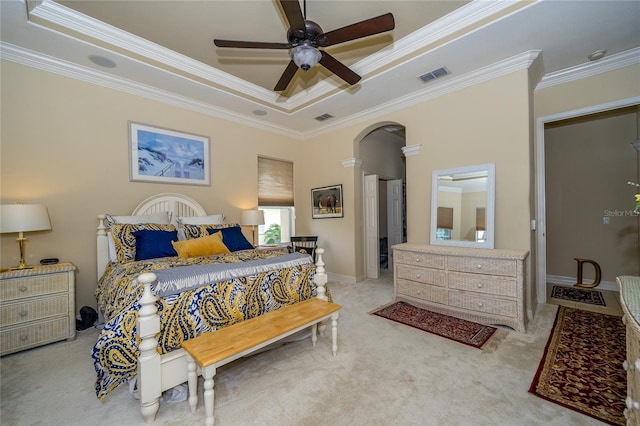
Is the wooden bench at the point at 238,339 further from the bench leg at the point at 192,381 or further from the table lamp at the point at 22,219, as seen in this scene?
the table lamp at the point at 22,219

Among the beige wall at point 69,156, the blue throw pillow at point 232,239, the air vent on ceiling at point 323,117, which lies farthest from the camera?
the air vent on ceiling at point 323,117

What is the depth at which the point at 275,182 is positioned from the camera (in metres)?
5.09

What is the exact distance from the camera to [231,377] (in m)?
2.00

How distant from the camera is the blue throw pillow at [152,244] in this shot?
2.75 m

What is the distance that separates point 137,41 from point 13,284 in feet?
8.71

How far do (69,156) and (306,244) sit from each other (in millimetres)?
3432

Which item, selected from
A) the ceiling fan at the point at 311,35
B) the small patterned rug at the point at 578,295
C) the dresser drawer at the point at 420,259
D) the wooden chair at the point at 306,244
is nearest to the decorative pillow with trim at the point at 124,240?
the ceiling fan at the point at 311,35

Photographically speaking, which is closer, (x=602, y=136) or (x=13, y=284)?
(x=13, y=284)

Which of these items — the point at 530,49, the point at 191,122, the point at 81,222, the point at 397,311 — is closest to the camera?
the point at 530,49

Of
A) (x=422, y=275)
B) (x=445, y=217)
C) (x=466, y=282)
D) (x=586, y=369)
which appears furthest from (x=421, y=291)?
(x=586, y=369)

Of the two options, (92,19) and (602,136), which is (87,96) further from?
(602,136)

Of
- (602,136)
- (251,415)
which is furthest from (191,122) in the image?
(602,136)

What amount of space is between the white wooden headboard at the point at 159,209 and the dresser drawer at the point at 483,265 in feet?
11.5

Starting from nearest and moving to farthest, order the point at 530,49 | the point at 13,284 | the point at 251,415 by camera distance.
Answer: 1. the point at 251,415
2. the point at 13,284
3. the point at 530,49
